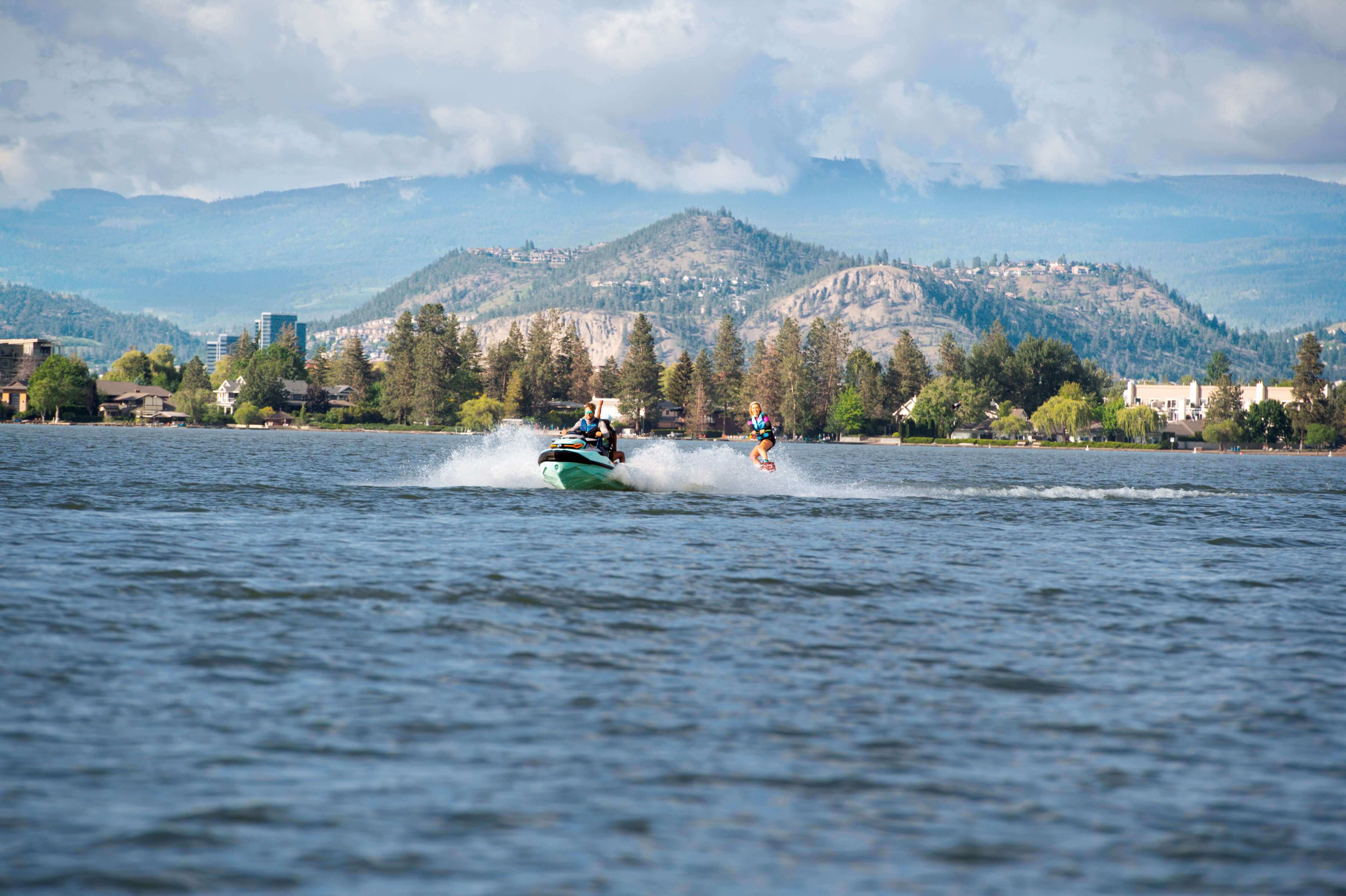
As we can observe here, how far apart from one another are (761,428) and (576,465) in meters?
7.44

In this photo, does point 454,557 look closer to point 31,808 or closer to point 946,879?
point 31,808

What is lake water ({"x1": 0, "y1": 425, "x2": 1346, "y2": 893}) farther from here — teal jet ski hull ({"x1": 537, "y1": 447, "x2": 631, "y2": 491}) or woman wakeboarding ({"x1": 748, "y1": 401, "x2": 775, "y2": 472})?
woman wakeboarding ({"x1": 748, "y1": 401, "x2": 775, "y2": 472})

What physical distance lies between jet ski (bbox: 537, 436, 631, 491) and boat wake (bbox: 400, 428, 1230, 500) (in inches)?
43.9

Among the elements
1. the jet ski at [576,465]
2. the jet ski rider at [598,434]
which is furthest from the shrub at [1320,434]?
the jet ski rider at [598,434]

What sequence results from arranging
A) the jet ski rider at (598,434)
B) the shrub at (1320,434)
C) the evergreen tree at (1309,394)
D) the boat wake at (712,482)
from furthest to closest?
1. the shrub at (1320,434)
2. the evergreen tree at (1309,394)
3. the boat wake at (712,482)
4. the jet ski rider at (598,434)

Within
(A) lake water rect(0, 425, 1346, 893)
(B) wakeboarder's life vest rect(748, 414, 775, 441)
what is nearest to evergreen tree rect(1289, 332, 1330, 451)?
(B) wakeboarder's life vest rect(748, 414, 775, 441)

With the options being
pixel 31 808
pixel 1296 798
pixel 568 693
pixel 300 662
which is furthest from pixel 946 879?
pixel 300 662

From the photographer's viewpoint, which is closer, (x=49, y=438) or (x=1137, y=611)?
(x=1137, y=611)

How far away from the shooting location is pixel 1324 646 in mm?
18031

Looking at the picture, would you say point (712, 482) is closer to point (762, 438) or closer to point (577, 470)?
point (762, 438)

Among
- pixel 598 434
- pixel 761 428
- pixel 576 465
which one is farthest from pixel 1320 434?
pixel 576 465

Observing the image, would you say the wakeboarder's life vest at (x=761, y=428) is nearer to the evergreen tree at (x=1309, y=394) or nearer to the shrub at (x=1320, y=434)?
the evergreen tree at (x=1309, y=394)

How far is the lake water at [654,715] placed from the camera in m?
8.84

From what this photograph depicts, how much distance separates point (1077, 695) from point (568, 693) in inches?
237
